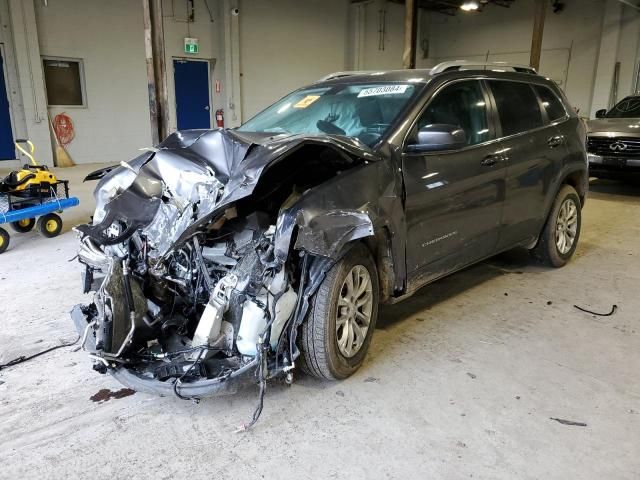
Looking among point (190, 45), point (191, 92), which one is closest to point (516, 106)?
point (190, 45)

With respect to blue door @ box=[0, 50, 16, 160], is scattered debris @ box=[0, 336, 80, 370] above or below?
below

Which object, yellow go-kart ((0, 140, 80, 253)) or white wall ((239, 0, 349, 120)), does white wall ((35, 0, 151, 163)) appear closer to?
white wall ((239, 0, 349, 120))

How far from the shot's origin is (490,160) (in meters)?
3.63

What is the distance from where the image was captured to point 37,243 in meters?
5.68

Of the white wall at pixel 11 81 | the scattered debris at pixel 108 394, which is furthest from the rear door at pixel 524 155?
the white wall at pixel 11 81

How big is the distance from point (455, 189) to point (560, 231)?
1.90 m

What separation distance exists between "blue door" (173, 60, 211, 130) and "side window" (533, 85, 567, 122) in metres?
10.9

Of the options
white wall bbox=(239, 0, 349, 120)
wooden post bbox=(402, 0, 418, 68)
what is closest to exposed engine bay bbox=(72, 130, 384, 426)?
wooden post bbox=(402, 0, 418, 68)

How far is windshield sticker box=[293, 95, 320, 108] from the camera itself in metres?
3.80

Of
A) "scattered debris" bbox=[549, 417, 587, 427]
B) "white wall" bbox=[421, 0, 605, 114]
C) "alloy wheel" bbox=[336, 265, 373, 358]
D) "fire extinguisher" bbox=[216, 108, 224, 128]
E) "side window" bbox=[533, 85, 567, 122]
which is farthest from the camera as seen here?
"white wall" bbox=[421, 0, 605, 114]

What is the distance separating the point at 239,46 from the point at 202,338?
13.2 metres

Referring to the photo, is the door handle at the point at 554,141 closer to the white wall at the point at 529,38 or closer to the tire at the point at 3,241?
the tire at the point at 3,241

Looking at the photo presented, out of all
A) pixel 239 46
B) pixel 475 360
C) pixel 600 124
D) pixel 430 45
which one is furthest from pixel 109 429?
pixel 430 45

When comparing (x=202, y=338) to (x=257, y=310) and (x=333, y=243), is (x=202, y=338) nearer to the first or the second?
(x=257, y=310)
